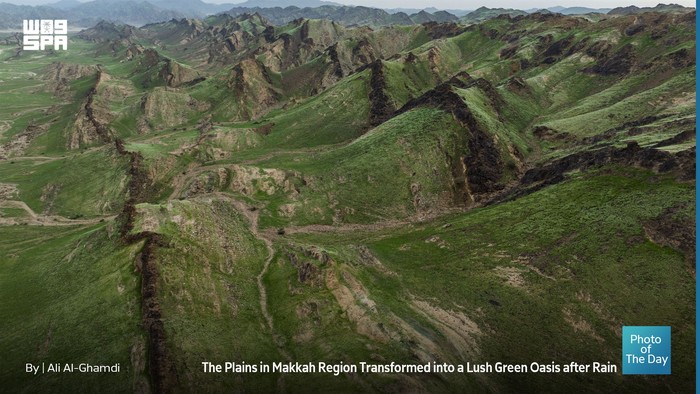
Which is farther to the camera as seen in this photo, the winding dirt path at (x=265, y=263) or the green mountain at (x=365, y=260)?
the winding dirt path at (x=265, y=263)

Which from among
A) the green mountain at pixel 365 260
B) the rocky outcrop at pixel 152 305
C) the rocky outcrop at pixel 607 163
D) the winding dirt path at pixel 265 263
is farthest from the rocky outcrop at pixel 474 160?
the rocky outcrop at pixel 152 305

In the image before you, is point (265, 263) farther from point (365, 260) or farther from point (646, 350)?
point (646, 350)

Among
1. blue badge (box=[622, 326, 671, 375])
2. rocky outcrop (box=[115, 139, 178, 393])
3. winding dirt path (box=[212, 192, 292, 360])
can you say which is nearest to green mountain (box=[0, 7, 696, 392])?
rocky outcrop (box=[115, 139, 178, 393])

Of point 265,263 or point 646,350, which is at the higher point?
point 265,263

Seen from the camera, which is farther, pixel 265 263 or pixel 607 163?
pixel 607 163

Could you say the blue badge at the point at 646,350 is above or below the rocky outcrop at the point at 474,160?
below

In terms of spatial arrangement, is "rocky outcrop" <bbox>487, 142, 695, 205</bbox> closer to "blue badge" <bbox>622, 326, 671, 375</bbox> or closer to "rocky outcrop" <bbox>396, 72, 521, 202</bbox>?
"rocky outcrop" <bbox>396, 72, 521, 202</bbox>

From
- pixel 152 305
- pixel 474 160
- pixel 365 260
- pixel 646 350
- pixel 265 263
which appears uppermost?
pixel 474 160

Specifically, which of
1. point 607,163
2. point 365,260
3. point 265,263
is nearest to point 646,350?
point 365,260

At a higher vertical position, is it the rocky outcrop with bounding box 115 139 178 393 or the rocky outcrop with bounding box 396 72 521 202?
the rocky outcrop with bounding box 396 72 521 202

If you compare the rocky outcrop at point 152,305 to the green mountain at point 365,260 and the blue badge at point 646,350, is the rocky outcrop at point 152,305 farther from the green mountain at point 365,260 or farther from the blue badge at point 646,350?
the blue badge at point 646,350

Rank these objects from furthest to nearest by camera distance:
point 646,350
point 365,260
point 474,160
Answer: point 474,160 < point 365,260 < point 646,350
